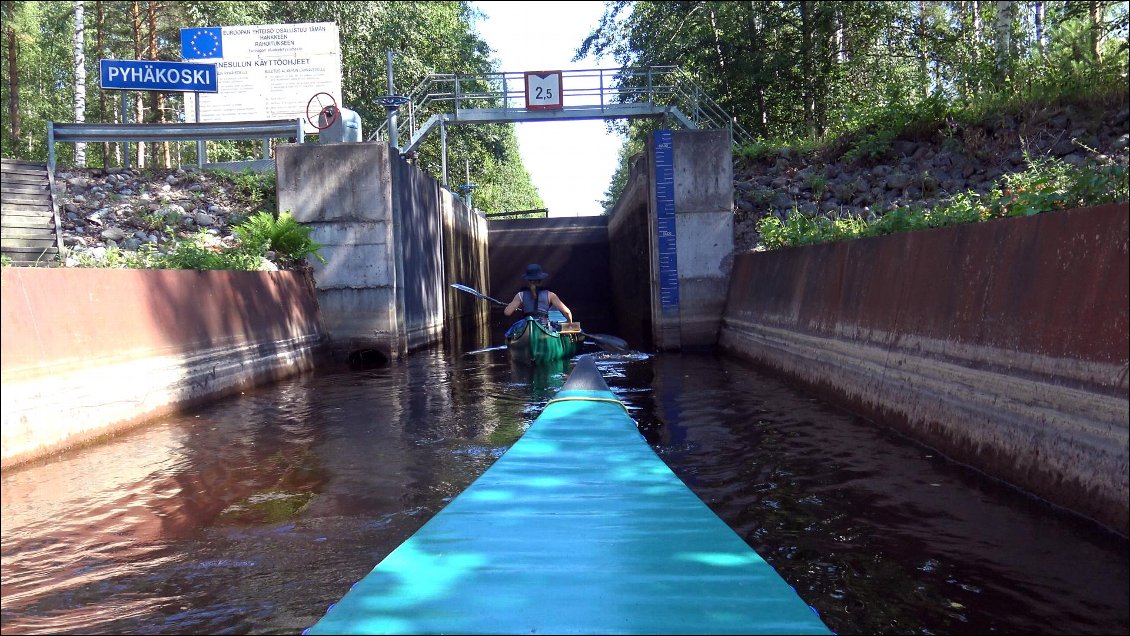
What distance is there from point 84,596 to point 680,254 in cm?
1308

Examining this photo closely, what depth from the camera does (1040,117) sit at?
16.0 m

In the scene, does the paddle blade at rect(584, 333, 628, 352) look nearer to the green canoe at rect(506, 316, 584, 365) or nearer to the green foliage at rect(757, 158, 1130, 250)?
the green canoe at rect(506, 316, 584, 365)

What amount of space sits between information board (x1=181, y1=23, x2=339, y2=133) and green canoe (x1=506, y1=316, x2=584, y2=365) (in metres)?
16.0

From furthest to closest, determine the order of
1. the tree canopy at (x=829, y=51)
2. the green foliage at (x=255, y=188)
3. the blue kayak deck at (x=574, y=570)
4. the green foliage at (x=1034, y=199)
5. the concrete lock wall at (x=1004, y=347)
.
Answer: the tree canopy at (x=829, y=51) < the green foliage at (x=255, y=188) < the green foliage at (x=1034, y=199) < the concrete lock wall at (x=1004, y=347) < the blue kayak deck at (x=574, y=570)

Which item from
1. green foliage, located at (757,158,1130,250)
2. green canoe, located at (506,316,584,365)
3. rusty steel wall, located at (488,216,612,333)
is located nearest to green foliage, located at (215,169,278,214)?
green canoe, located at (506,316,584,365)

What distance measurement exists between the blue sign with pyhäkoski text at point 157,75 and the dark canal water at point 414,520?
53.1 feet

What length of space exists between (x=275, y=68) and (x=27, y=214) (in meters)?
14.9

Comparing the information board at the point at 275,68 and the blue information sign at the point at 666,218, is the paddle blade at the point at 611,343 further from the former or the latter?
the information board at the point at 275,68

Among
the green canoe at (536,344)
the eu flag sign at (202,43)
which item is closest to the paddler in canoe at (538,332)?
the green canoe at (536,344)

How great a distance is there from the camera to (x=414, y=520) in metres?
5.50

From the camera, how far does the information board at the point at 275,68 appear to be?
27.4 metres

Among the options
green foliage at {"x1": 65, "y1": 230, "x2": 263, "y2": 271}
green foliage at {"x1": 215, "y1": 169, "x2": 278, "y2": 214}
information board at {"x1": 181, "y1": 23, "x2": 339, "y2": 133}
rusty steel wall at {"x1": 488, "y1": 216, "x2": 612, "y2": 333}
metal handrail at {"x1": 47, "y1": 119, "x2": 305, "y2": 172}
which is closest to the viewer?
green foliage at {"x1": 65, "y1": 230, "x2": 263, "y2": 271}

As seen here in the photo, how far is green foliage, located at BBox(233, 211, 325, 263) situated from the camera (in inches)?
575

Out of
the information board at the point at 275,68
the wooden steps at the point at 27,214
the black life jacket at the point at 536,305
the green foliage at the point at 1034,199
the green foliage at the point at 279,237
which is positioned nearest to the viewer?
the green foliage at the point at 1034,199
